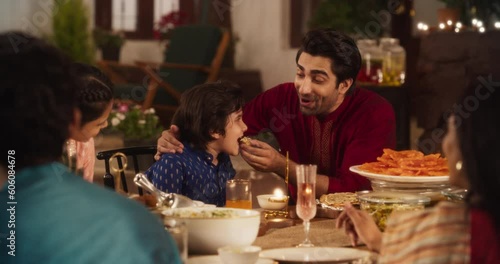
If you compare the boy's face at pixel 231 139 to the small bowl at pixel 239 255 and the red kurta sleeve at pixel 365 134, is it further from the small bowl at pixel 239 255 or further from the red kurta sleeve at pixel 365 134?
the small bowl at pixel 239 255

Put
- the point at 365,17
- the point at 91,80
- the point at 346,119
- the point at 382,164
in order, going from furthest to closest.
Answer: the point at 365,17, the point at 346,119, the point at 382,164, the point at 91,80

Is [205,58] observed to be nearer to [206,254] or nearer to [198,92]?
[198,92]

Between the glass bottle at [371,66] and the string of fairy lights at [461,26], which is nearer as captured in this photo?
the glass bottle at [371,66]

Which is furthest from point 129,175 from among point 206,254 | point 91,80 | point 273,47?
point 273,47

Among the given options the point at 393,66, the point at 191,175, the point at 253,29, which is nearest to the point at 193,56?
the point at 253,29

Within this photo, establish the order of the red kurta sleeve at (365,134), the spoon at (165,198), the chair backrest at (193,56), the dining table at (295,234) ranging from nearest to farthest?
the dining table at (295,234)
the spoon at (165,198)
the red kurta sleeve at (365,134)
the chair backrest at (193,56)

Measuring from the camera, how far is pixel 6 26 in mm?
9461

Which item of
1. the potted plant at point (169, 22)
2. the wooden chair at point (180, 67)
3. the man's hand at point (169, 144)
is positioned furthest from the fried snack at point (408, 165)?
the potted plant at point (169, 22)

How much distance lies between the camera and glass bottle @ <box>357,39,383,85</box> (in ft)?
23.0

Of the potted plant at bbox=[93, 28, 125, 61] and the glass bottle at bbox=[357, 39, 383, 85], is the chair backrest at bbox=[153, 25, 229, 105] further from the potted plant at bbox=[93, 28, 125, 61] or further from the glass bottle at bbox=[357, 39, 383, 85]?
A: the glass bottle at bbox=[357, 39, 383, 85]

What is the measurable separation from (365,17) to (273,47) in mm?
1693

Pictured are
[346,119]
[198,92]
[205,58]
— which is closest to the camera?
[198,92]

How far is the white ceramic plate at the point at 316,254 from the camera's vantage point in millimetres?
2006

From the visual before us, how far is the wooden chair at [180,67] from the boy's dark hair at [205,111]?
522 centimetres
